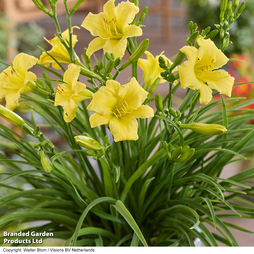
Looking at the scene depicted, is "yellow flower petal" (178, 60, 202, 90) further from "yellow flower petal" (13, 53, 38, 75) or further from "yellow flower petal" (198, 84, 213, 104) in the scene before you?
"yellow flower petal" (13, 53, 38, 75)

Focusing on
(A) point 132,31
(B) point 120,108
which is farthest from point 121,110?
(A) point 132,31

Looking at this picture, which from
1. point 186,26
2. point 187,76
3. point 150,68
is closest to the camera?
point 187,76

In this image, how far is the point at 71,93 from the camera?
1.29 feet

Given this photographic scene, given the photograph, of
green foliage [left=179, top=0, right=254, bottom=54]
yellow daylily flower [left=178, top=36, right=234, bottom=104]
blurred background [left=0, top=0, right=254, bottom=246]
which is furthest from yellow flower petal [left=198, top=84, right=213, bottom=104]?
green foliage [left=179, top=0, right=254, bottom=54]

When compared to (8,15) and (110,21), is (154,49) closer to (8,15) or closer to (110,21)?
(8,15)

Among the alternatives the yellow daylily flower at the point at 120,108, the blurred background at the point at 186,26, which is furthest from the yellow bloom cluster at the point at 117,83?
the blurred background at the point at 186,26

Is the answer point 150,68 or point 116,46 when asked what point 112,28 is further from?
point 150,68

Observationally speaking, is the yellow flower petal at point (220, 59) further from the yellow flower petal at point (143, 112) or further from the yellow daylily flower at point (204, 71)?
the yellow flower petal at point (143, 112)

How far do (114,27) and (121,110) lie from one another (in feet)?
0.38

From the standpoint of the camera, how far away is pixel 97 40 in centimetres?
41

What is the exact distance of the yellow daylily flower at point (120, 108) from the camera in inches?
14.5

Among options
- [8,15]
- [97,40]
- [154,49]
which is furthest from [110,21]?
[154,49]

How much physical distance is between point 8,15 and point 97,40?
206 centimetres

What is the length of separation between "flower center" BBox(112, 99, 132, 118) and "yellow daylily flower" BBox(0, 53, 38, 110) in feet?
0.40
